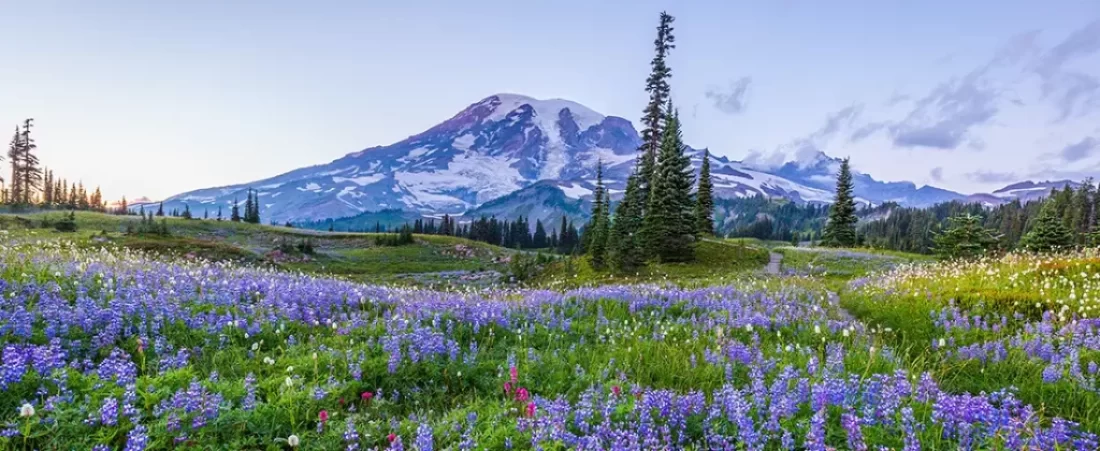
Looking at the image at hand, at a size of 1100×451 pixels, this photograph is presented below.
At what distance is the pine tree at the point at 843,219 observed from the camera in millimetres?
56372

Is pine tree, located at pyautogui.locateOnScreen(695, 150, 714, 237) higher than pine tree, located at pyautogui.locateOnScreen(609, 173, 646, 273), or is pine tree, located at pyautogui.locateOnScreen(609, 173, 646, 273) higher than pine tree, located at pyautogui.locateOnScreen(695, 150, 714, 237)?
pine tree, located at pyautogui.locateOnScreen(695, 150, 714, 237)

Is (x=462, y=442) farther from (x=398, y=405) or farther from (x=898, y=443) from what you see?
(x=898, y=443)

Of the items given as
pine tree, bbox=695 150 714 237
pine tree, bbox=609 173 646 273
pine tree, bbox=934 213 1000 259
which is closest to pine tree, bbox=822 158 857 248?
pine tree, bbox=695 150 714 237

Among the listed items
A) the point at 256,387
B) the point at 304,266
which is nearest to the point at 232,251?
the point at 304,266

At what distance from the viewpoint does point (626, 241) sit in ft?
117

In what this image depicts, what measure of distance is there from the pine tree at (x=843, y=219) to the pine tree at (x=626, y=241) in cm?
2724

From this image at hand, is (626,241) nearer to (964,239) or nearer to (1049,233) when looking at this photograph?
(964,239)

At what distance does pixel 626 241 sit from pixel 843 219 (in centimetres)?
3420

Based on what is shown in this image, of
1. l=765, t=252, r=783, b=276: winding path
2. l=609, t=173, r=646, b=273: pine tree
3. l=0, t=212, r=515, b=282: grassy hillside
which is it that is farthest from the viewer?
l=0, t=212, r=515, b=282: grassy hillside

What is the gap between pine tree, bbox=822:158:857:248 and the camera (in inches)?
2219

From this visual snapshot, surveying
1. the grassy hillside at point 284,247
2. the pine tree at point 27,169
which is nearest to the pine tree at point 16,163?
the pine tree at point 27,169

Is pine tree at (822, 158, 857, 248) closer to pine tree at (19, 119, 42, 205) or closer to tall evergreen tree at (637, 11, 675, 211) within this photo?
tall evergreen tree at (637, 11, 675, 211)

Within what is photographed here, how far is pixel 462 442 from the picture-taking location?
12.3 ft

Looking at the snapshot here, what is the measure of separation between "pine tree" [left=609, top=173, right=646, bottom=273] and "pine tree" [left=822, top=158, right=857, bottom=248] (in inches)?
1073
